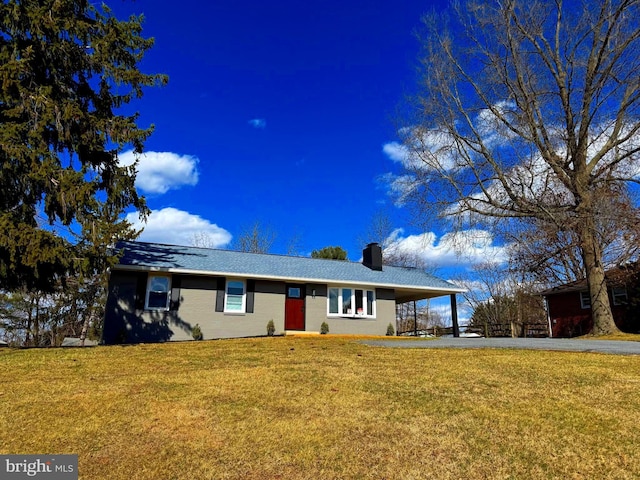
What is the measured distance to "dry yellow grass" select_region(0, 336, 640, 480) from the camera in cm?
377

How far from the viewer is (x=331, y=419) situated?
194 inches

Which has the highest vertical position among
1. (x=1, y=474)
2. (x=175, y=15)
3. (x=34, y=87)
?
(x=175, y=15)

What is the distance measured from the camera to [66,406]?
5.34 m

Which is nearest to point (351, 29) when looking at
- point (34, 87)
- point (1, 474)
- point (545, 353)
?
point (34, 87)

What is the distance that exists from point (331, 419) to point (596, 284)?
16.7m

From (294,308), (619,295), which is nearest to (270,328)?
(294,308)

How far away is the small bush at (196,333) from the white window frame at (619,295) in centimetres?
2163

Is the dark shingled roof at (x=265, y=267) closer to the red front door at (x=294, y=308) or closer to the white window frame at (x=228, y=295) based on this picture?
the white window frame at (x=228, y=295)

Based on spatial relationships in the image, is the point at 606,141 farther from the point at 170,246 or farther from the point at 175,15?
the point at 170,246

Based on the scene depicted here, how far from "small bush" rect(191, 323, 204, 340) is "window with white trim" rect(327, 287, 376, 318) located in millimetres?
5413

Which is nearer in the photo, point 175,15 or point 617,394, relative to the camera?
point 617,394

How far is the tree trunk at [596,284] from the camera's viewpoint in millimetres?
16891

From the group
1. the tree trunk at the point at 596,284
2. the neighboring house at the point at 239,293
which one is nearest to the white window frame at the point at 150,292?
the neighboring house at the point at 239,293

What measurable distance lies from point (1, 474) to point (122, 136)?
9.34 metres
